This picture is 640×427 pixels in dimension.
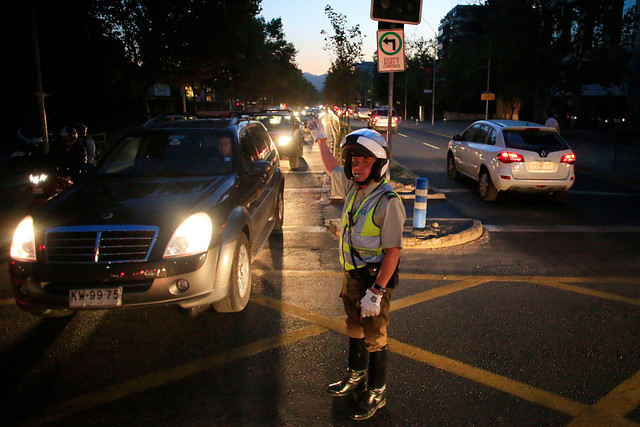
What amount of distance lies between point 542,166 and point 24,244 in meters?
9.17

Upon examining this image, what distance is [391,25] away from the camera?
8.99 meters

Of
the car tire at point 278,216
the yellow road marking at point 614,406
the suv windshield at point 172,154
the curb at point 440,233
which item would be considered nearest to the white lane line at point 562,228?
the curb at point 440,233

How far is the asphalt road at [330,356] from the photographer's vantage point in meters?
3.39

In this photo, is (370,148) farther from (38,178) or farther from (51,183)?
(38,178)

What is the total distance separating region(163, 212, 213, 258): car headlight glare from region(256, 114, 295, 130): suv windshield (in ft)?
43.4

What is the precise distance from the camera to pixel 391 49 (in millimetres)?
9000

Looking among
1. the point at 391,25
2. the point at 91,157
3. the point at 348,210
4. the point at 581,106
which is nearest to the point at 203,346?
the point at 348,210

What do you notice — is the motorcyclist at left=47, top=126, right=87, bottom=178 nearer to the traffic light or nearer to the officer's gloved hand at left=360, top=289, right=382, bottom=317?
the traffic light

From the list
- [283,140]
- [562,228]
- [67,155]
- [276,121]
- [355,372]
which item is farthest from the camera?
[276,121]

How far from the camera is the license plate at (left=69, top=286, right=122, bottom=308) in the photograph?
405 cm

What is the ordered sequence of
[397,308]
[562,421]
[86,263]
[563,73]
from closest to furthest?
[562,421], [86,263], [397,308], [563,73]

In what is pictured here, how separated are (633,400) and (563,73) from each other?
113 ft

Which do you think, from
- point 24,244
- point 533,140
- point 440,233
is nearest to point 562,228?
point 440,233

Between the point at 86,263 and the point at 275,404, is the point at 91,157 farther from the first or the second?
the point at 275,404
